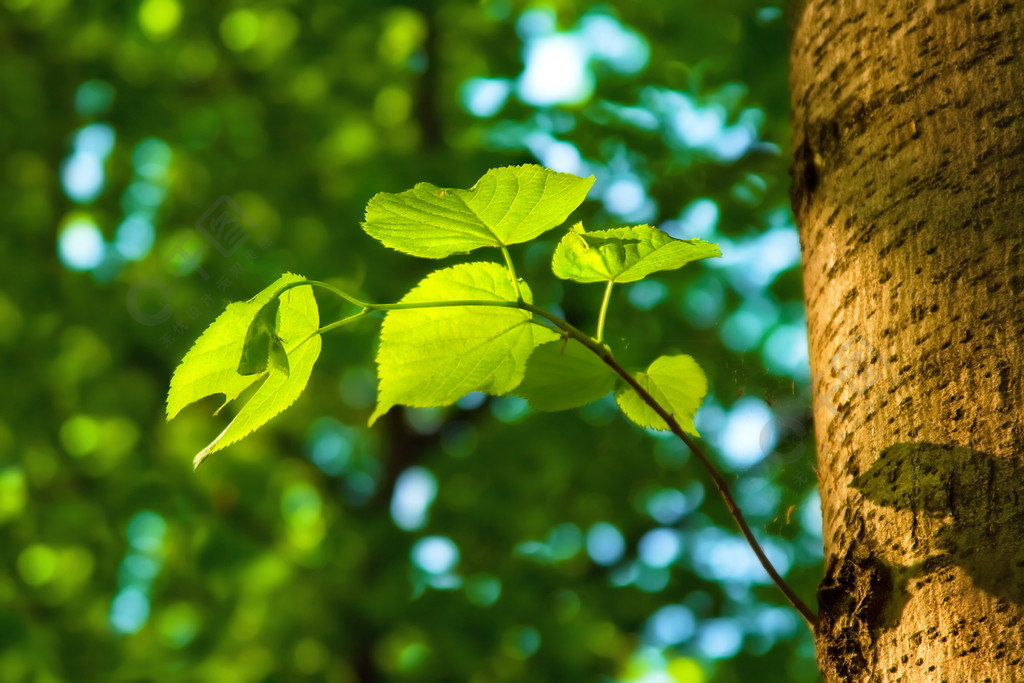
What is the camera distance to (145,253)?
4.87 m

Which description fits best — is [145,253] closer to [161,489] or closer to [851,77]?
[161,489]

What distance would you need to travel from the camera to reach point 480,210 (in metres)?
0.66

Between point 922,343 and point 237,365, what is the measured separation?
0.55 m

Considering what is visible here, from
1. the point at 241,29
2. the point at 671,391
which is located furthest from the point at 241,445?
the point at 671,391

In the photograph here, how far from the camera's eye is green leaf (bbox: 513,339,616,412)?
0.73 meters

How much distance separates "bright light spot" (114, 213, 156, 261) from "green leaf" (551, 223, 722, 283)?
469cm

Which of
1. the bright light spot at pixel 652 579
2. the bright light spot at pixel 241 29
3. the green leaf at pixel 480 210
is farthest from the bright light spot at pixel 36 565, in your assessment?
the green leaf at pixel 480 210

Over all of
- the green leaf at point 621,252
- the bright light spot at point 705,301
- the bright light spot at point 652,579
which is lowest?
the green leaf at point 621,252

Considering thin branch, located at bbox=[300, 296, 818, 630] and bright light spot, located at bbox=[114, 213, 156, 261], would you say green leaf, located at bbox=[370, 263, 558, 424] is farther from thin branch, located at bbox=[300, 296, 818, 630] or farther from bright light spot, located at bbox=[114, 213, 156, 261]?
bright light spot, located at bbox=[114, 213, 156, 261]

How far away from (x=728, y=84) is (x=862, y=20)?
2.38m

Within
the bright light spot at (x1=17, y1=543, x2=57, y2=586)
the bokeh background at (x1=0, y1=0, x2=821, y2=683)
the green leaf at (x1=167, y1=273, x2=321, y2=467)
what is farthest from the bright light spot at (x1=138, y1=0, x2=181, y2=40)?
the green leaf at (x1=167, y1=273, x2=321, y2=467)

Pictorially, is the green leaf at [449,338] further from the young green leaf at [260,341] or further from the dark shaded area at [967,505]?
the dark shaded area at [967,505]

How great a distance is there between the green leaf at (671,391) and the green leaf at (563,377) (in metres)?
0.03

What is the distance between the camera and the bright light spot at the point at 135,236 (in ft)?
15.7
